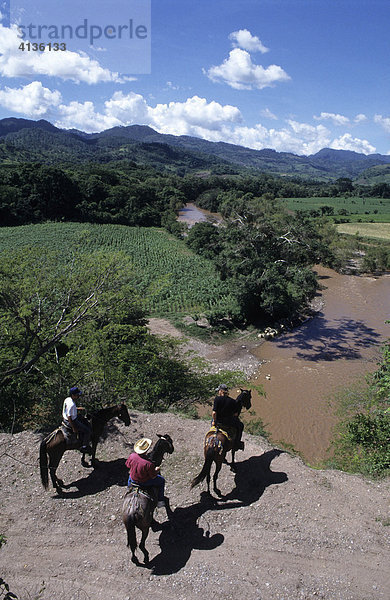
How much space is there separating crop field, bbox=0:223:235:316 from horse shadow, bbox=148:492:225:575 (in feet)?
61.7

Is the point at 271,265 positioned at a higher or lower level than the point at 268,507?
higher

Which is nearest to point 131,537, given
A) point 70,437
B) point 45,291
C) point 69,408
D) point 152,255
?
point 70,437

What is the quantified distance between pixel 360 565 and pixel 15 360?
9560 millimetres

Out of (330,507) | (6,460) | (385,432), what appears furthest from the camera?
(385,432)

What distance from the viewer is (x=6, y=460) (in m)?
7.51

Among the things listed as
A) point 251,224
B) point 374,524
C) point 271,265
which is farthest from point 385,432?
point 251,224

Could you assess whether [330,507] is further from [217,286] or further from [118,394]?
[217,286]

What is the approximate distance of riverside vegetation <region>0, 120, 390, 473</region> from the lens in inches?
390

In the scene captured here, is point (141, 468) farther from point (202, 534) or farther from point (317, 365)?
point (317, 365)

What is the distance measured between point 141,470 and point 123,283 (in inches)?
319

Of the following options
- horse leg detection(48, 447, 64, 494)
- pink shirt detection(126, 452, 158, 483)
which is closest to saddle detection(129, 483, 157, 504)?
pink shirt detection(126, 452, 158, 483)

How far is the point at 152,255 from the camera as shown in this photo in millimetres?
46094

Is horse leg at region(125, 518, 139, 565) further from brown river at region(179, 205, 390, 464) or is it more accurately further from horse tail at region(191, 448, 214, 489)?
brown river at region(179, 205, 390, 464)

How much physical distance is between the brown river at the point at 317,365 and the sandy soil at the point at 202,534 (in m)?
6.54
